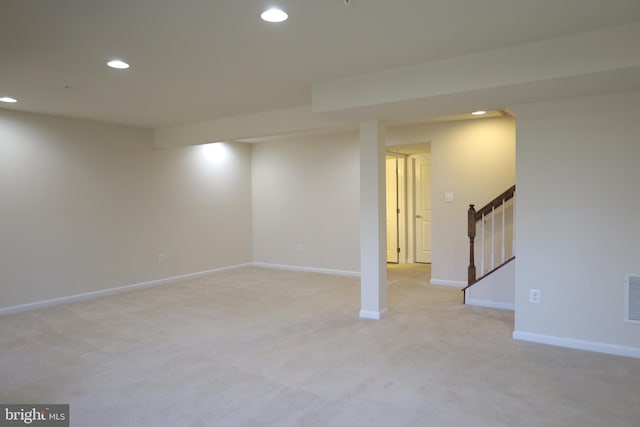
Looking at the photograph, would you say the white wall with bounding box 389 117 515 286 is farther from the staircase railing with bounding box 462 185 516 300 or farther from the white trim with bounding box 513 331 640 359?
the white trim with bounding box 513 331 640 359

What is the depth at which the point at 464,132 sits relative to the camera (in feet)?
18.7

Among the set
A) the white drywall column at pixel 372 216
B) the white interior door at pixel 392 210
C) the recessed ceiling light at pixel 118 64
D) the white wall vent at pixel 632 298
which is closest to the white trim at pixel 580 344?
the white wall vent at pixel 632 298

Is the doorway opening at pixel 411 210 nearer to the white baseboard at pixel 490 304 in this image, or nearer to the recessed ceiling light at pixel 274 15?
the white baseboard at pixel 490 304

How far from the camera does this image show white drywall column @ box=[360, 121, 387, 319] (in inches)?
167

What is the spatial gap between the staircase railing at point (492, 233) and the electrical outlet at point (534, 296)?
118 cm

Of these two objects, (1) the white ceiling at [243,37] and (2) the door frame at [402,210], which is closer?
(1) the white ceiling at [243,37]

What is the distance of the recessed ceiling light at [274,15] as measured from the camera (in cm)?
234

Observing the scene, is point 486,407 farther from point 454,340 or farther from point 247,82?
point 247,82

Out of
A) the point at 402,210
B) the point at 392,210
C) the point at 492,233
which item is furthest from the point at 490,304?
the point at 392,210

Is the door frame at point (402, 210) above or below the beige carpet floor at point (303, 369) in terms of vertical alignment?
above

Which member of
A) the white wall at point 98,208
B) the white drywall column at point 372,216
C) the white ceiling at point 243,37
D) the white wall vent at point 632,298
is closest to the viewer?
the white ceiling at point 243,37

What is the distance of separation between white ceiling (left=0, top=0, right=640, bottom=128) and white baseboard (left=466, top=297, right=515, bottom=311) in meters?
2.90
